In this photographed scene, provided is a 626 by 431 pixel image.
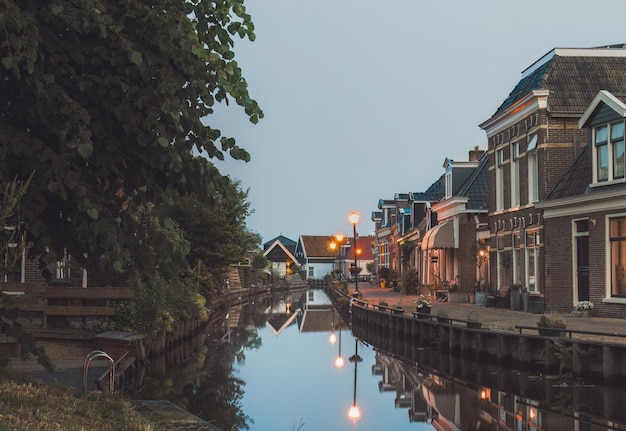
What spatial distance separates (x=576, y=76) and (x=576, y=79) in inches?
7.6

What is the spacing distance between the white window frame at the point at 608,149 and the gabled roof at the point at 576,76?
9.69 feet

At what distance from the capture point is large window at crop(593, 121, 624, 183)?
22875 millimetres

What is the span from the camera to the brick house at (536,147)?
2660 centimetres

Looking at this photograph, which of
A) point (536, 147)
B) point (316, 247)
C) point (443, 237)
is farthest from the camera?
point (316, 247)

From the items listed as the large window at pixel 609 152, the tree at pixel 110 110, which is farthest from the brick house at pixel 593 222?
the tree at pixel 110 110

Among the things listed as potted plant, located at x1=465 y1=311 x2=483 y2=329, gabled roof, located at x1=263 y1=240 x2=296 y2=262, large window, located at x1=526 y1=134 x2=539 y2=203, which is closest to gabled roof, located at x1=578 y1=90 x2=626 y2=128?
large window, located at x1=526 y1=134 x2=539 y2=203

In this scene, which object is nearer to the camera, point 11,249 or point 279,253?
point 11,249

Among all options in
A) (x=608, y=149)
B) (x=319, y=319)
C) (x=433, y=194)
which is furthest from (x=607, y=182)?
(x=433, y=194)

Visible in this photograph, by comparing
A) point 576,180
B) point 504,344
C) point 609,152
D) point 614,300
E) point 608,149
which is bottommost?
point 504,344

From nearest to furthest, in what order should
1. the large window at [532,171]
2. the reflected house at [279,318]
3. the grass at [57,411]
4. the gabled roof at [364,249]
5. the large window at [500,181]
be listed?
the grass at [57,411]
the large window at [532,171]
the large window at [500,181]
the reflected house at [279,318]
the gabled roof at [364,249]

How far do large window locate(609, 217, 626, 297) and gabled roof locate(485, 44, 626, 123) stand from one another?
218 inches

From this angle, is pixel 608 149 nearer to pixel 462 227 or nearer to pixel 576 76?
pixel 576 76

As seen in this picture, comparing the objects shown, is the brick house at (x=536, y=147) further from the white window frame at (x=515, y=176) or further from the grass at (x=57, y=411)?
the grass at (x=57, y=411)

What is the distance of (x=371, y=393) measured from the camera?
17.5 meters
